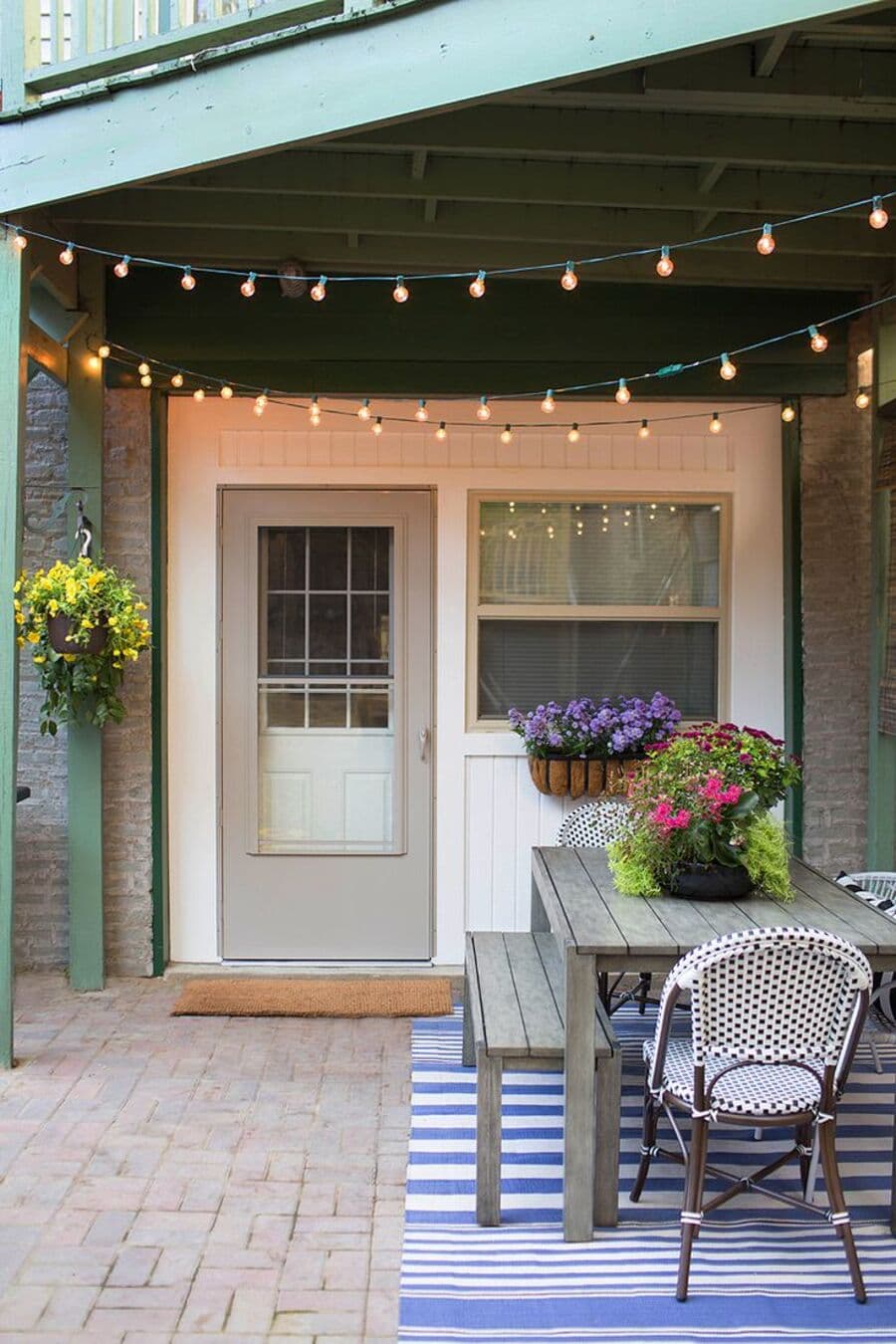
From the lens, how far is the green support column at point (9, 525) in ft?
13.5

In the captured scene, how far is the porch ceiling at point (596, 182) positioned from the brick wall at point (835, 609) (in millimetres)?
672

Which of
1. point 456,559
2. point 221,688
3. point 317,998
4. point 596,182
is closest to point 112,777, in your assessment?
point 221,688

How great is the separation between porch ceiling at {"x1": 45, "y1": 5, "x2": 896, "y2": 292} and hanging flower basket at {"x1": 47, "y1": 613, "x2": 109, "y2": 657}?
156 cm

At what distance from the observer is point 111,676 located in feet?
16.7

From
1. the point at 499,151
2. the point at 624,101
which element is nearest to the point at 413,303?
the point at 499,151

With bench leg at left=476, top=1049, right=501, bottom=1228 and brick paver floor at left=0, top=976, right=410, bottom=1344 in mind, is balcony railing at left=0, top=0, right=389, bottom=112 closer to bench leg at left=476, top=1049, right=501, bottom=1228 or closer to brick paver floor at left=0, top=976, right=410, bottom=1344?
bench leg at left=476, top=1049, right=501, bottom=1228

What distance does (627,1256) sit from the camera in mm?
3070

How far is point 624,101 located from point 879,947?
2733 mm

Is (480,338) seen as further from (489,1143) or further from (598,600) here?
(489,1143)

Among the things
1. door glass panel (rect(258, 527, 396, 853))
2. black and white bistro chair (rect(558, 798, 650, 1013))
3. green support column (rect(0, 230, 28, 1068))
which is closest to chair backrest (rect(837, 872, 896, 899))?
black and white bistro chair (rect(558, 798, 650, 1013))

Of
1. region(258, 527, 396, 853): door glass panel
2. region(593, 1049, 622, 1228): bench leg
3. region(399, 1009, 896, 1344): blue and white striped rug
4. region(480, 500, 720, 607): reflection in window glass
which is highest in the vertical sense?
region(480, 500, 720, 607): reflection in window glass

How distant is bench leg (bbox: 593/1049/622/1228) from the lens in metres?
3.19

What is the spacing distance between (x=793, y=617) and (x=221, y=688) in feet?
8.92

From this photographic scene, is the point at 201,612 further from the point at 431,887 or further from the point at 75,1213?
the point at 75,1213
